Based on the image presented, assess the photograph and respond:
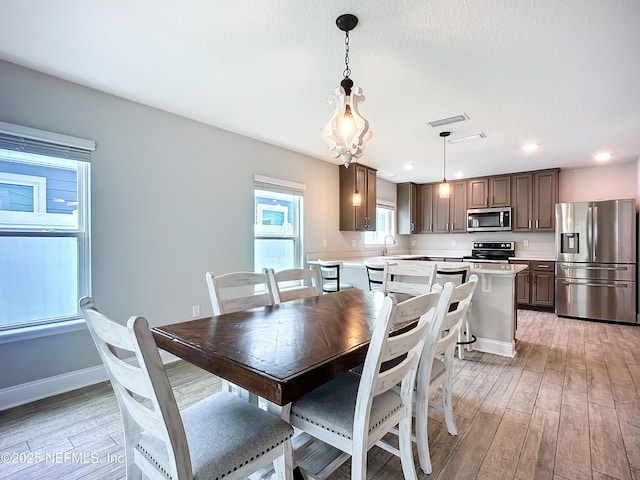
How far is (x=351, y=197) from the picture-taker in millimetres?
5078

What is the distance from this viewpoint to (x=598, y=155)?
4.54m

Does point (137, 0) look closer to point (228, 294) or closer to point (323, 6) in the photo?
point (323, 6)

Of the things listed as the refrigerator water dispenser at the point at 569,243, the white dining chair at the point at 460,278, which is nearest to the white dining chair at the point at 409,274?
the white dining chair at the point at 460,278

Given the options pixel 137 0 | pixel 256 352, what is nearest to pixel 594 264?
pixel 256 352

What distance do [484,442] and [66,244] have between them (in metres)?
3.30

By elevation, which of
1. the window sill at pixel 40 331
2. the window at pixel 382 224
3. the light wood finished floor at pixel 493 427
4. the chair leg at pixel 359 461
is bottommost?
the light wood finished floor at pixel 493 427

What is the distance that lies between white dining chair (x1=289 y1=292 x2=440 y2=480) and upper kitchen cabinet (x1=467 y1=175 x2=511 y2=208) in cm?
532

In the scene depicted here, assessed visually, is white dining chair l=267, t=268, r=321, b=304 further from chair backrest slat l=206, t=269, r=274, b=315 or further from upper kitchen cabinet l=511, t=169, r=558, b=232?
Answer: upper kitchen cabinet l=511, t=169, r=558, b=232

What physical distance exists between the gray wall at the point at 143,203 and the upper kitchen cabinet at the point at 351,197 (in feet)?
5.33

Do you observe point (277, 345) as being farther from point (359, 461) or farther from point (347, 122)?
point (347, 122)

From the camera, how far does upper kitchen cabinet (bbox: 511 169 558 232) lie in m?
5.36

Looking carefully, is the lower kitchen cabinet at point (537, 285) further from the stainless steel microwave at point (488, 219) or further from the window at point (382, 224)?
the window at point (382, 224)

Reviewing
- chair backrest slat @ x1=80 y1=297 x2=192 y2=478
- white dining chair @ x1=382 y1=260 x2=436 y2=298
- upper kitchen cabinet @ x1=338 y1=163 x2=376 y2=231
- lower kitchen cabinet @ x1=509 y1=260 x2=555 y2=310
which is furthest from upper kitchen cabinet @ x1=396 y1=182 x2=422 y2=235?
chair backrest slat @ x1=80 y1=297 x2=192 y2=478

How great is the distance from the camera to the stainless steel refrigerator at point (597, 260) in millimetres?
4461
